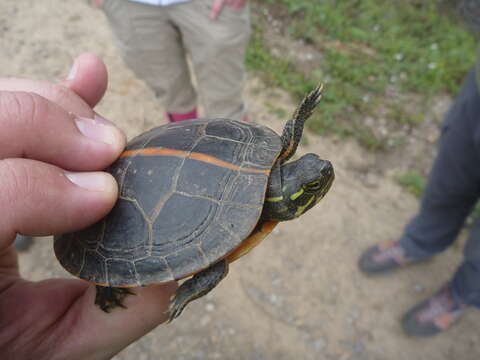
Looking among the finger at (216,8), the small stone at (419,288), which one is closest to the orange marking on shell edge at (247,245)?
the finger at (216,8)

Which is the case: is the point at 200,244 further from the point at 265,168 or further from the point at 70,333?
the point at 70,333

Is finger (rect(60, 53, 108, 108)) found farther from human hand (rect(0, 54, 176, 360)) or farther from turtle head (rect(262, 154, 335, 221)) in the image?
turtle head (rect(262, 154, 335, 221))

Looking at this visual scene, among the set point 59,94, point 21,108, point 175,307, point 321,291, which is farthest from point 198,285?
point 321,291

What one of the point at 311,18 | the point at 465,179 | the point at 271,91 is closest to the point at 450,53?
the point at 311,18

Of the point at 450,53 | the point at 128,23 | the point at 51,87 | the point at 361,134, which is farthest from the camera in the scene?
the point at 450,53

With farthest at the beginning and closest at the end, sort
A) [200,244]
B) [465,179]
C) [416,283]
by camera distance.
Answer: [416,283] < [465,179] < [200,244]

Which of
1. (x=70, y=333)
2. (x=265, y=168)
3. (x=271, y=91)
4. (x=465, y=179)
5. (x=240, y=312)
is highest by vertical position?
(x=265, y=168)

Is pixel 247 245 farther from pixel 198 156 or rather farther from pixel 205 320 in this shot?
pixel 205 320
